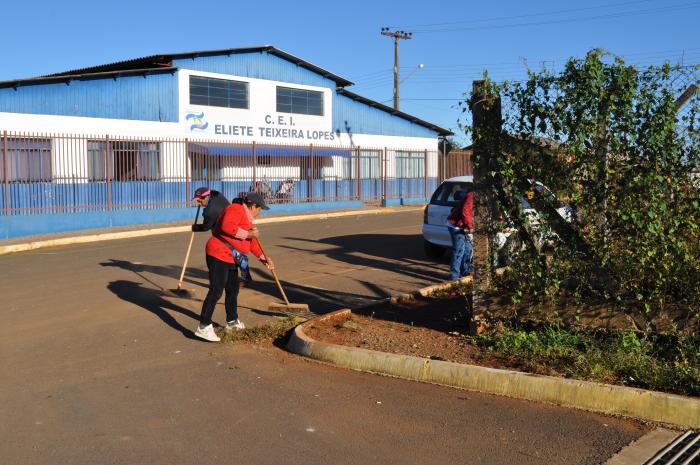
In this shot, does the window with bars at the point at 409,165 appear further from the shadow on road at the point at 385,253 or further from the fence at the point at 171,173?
the shadow on road at the point at 385,253

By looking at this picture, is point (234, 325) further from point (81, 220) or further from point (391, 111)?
point (391, 111)

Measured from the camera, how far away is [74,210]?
20297 mm

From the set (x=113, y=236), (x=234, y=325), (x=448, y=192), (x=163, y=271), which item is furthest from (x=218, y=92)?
(x=234, y=325)

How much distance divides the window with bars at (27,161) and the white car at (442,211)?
11.3 metres

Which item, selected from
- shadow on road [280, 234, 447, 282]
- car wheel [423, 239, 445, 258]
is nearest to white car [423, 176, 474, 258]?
car wheel [423, 239, 445, 258]

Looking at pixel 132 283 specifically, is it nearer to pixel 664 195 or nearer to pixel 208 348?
pixel 208 348

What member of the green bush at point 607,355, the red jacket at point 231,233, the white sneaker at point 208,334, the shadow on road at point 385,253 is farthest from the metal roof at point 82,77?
the green bush at point 607,355

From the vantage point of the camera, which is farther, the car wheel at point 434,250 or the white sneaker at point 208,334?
the car wheel at point 434,250

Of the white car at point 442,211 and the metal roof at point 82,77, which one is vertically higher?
the metal roof at point 82,77

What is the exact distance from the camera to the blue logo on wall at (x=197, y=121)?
27.6 m

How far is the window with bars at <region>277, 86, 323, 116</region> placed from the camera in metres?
31.9

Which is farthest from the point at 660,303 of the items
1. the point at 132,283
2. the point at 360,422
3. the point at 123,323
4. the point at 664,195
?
the point at 132,283

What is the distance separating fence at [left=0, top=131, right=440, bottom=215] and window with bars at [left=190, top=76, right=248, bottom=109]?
2.03m

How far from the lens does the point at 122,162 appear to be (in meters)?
22.0
